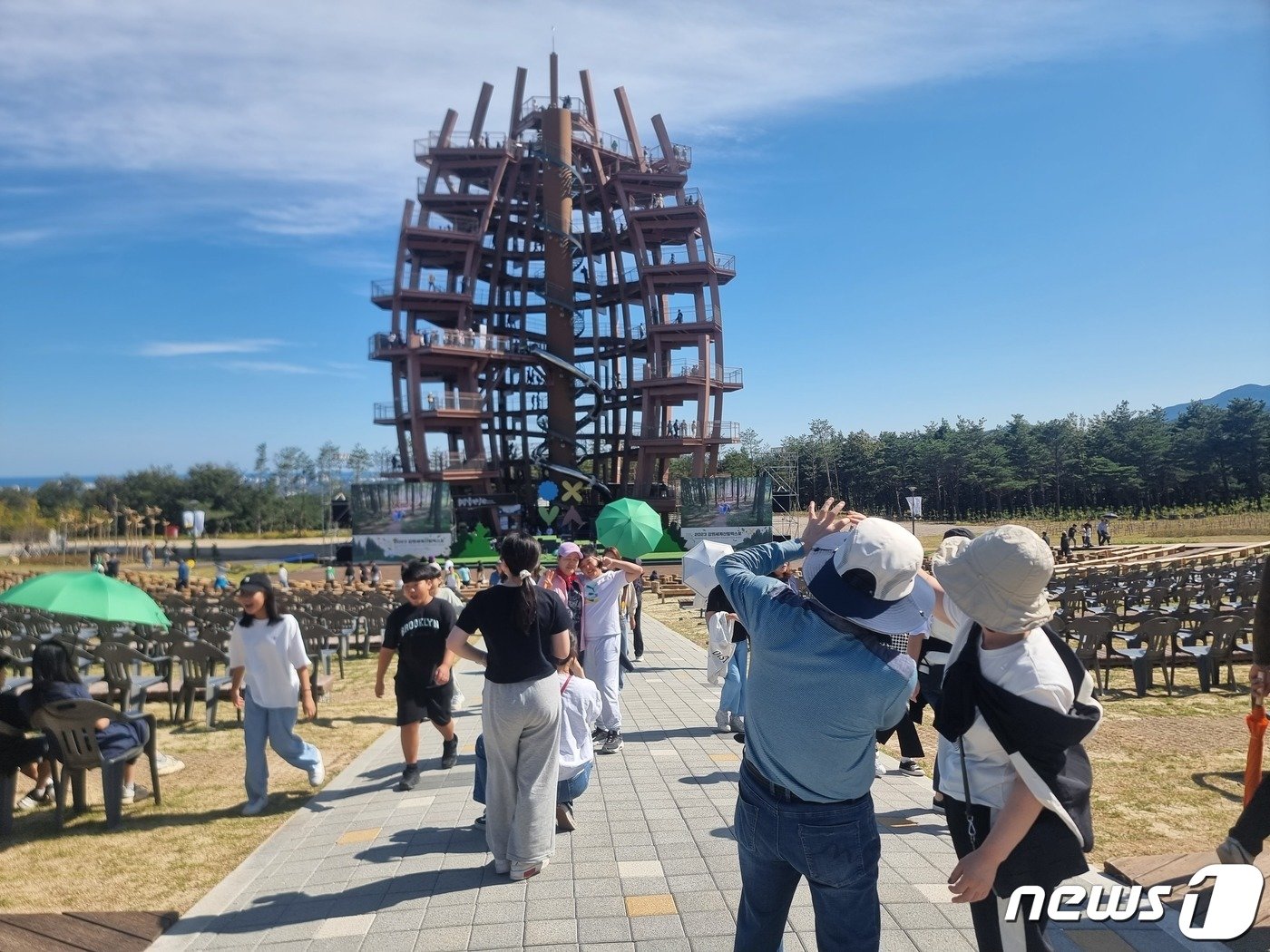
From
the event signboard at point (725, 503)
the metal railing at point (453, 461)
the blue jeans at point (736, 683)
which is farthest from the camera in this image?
the metal railing at point (453, 461)

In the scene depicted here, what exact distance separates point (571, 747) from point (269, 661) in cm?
245

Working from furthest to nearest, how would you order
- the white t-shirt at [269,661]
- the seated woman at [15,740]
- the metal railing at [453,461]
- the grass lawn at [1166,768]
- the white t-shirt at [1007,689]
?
the metal railing at [453,461]
the white t-shirt at [269,661]
the seated woman at [15,740]
the grass lawn at [1166,768]
the white t-shirt at [1007,689]

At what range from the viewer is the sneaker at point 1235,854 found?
341 centimetres

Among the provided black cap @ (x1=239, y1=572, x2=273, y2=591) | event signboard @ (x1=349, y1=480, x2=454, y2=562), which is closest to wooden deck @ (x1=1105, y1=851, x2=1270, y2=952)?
black cap @ (x1=239, y1=572, x2=273, y2=591)

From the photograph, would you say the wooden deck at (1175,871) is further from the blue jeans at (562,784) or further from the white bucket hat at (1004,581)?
the blue jeans at (562,784)

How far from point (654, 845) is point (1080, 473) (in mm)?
75671

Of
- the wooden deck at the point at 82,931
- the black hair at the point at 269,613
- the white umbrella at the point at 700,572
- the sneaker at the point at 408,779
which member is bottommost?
the sneaker at the point at 408,779

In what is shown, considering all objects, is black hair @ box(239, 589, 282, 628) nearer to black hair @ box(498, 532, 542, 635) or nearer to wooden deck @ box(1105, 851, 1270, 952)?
black hair @ box(498, 532, 542, 635)

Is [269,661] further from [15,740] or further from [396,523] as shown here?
[396,523]

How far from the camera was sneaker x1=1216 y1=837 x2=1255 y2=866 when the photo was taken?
341cm

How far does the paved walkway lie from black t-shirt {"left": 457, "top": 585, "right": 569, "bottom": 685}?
115cm

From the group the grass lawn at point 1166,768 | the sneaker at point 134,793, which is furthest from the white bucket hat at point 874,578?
the sneaker at point 134,793

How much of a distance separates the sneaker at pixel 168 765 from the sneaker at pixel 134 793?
1.62ft

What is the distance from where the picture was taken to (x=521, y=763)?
423 centimetres
